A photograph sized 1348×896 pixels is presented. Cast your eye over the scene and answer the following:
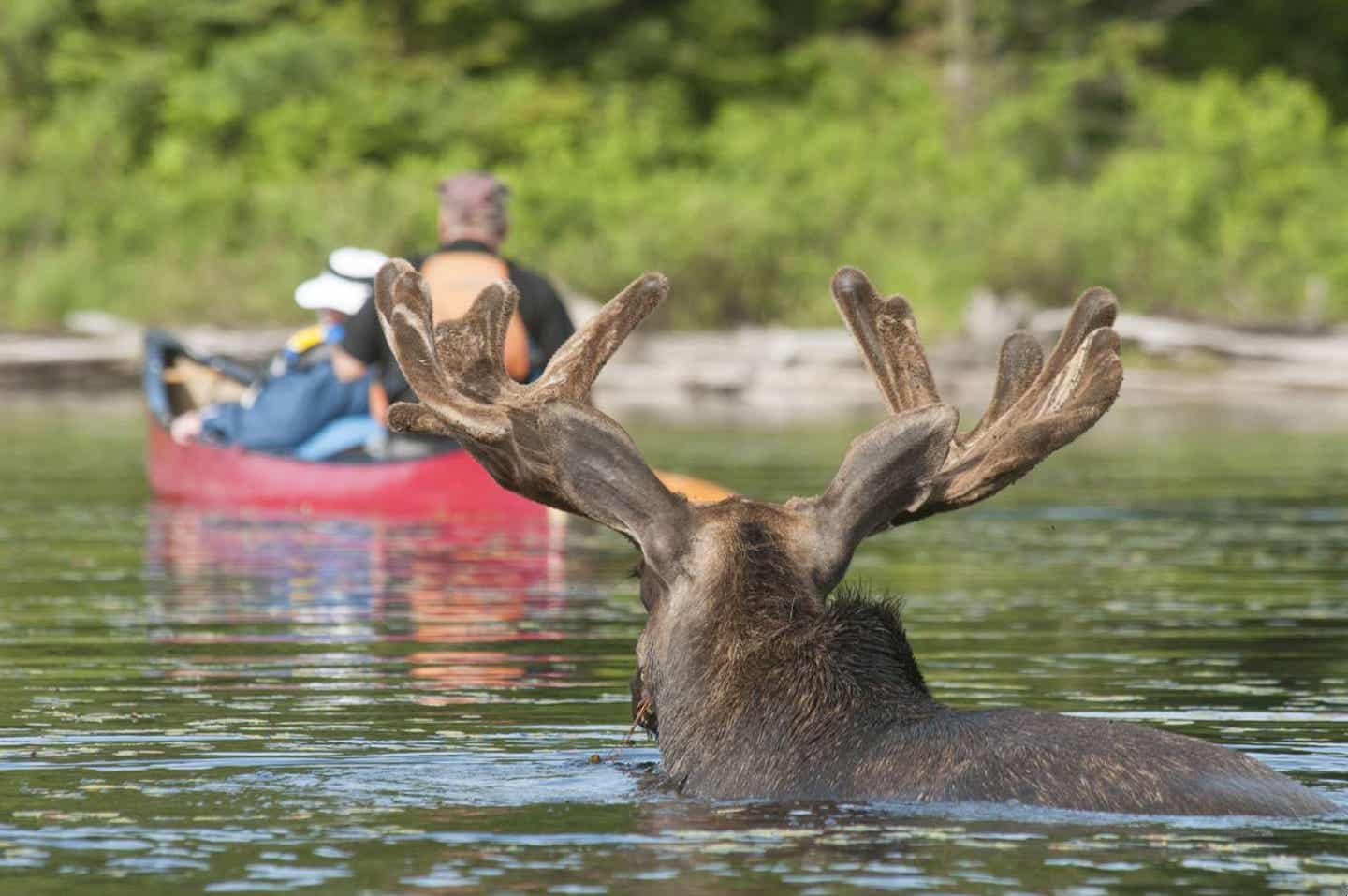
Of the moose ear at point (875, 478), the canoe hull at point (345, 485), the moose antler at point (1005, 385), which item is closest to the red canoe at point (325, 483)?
the canoe hull at point (345, 485)

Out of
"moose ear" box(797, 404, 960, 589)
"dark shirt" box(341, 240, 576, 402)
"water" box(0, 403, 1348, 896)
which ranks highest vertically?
"dark shirt" box(341, 240, 576, 402)

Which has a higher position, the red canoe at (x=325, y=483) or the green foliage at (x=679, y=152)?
the green foliage at (x=679, y=152)

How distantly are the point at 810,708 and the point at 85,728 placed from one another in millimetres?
3107

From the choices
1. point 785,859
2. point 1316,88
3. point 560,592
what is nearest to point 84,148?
point 1316,88

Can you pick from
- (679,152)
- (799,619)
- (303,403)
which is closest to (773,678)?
(799,619)

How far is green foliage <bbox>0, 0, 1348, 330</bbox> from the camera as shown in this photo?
41219 mm

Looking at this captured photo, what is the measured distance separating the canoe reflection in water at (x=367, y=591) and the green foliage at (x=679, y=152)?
72.1 ft

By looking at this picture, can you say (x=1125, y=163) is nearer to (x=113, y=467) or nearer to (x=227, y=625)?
(x=113, y=467)

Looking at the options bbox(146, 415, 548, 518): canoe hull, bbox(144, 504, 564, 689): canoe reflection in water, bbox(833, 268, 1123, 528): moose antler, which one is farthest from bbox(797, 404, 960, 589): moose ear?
bbox(146, 415, 548, 518): canoe hull

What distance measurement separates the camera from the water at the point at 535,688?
692cm

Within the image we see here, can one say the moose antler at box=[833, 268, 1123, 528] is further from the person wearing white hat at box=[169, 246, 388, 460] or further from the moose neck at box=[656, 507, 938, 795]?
the person wearing white hat at box=[169, 246, 388, 460]

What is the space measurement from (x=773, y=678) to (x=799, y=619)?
190 mm

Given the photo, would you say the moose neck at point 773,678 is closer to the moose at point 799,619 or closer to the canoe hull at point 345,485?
the moose at point 799,619

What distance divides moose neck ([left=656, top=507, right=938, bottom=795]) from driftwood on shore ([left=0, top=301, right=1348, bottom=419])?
27012mm
